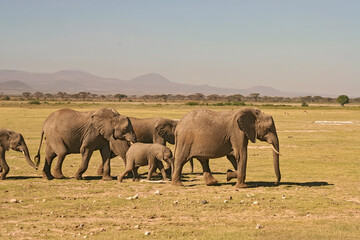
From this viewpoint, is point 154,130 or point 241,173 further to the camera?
point 154,130

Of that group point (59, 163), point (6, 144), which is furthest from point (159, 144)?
point (6, 144)

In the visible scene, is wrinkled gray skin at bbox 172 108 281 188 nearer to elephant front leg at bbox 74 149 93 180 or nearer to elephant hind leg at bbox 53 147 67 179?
elephant front leg at bbox 74 149 93 180

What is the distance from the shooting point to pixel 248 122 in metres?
17.4

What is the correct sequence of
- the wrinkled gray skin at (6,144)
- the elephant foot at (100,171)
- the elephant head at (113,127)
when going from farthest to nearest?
the elephant foot at (100,171)
the elephant head at (113,127)
the wrinkled gray skin at (6,144)

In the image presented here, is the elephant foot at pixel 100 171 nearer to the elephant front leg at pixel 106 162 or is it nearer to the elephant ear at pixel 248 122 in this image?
the elephant front leg at pixel 106 162

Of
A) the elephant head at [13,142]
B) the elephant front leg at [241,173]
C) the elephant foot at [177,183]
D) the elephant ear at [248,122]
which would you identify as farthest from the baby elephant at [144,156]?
the elephant head at [13,142]

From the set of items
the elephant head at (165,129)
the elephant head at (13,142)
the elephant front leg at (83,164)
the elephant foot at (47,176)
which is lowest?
the elephant foot at (47,176)

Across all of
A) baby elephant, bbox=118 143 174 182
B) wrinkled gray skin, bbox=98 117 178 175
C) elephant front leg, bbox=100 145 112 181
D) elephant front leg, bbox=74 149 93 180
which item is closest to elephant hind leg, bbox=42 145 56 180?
elephant front leg, bbox=74 149 93 180

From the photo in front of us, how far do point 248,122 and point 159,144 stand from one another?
11.4ft

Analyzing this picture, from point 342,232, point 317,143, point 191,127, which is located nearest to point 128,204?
point 191,127

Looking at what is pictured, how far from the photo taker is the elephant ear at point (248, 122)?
1720cm

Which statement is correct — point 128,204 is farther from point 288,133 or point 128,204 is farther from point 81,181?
point 288,133

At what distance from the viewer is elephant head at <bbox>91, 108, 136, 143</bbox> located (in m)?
18.8

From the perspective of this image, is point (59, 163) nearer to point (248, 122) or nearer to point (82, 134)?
point (82, 134)
